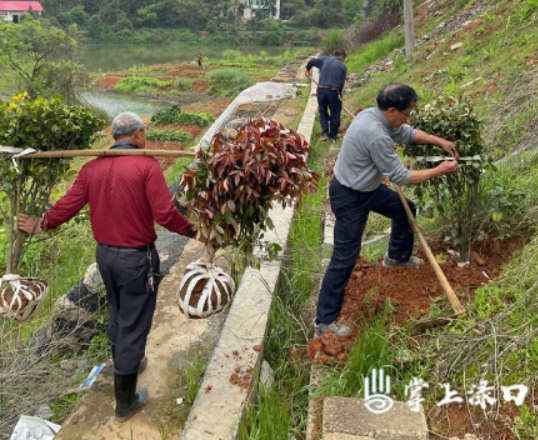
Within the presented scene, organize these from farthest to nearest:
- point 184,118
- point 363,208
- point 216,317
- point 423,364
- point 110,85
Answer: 1. point 110,85
2. point 184,118
3. point 216,317
4. point 363,208
5. point 423,364

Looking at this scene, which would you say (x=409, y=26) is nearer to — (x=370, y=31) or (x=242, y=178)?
(x=242, y=178)

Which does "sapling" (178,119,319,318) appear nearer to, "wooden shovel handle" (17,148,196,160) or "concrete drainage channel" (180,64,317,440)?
"wooden shovel handle" (17,148,196,160)

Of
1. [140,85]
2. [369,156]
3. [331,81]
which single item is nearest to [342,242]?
[369,156]

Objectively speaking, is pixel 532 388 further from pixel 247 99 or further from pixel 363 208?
pixel 247 99

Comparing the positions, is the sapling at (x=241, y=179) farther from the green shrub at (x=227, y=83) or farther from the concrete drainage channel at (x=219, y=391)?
the green shrub at (x=227, y=83)

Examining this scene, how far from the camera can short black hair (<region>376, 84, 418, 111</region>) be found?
3014mm

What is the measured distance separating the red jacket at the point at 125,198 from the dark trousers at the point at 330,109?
18.8 ft

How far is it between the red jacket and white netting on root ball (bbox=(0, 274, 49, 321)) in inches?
25.0

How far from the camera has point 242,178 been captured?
2793 mm

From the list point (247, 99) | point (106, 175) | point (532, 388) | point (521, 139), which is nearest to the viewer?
point (532, 388)

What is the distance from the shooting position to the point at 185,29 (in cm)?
6644

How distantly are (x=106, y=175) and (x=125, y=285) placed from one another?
2.05 ft

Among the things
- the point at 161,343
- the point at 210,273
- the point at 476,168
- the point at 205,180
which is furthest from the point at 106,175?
the point at 476,168

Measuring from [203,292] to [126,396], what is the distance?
2.46 ft
